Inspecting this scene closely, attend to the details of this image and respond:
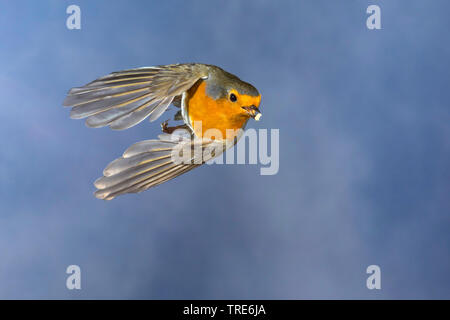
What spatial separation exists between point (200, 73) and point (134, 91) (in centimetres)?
29

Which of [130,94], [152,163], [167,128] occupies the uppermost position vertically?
[130,94]

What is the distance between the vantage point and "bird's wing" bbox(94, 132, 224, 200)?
2.19 m

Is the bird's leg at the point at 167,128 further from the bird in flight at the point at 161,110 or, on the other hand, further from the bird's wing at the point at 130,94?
the bird's wing at the point at 130,94

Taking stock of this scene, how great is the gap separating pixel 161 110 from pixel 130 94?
16cm

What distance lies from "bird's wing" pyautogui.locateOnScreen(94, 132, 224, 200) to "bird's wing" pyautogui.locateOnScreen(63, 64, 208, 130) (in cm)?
21

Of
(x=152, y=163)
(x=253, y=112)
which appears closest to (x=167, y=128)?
(x=152, y=163)

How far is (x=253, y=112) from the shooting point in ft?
6.66

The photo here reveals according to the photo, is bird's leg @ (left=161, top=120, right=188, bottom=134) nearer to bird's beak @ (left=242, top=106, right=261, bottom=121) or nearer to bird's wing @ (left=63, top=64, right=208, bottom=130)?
bird's wing @ (left=63, top=64, right=208, bottom=130)

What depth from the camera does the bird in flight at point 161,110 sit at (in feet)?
6.71

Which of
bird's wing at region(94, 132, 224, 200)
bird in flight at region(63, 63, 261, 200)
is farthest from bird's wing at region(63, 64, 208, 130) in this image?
bird's wing at region(94, 132, 224, 200)

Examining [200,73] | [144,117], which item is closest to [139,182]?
[144,117]

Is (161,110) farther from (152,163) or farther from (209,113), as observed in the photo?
(152,163)

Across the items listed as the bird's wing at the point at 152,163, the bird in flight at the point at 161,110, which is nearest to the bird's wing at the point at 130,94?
the bird in flight at the point at 161,110

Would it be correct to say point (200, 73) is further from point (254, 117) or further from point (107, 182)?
point (107, 182)
